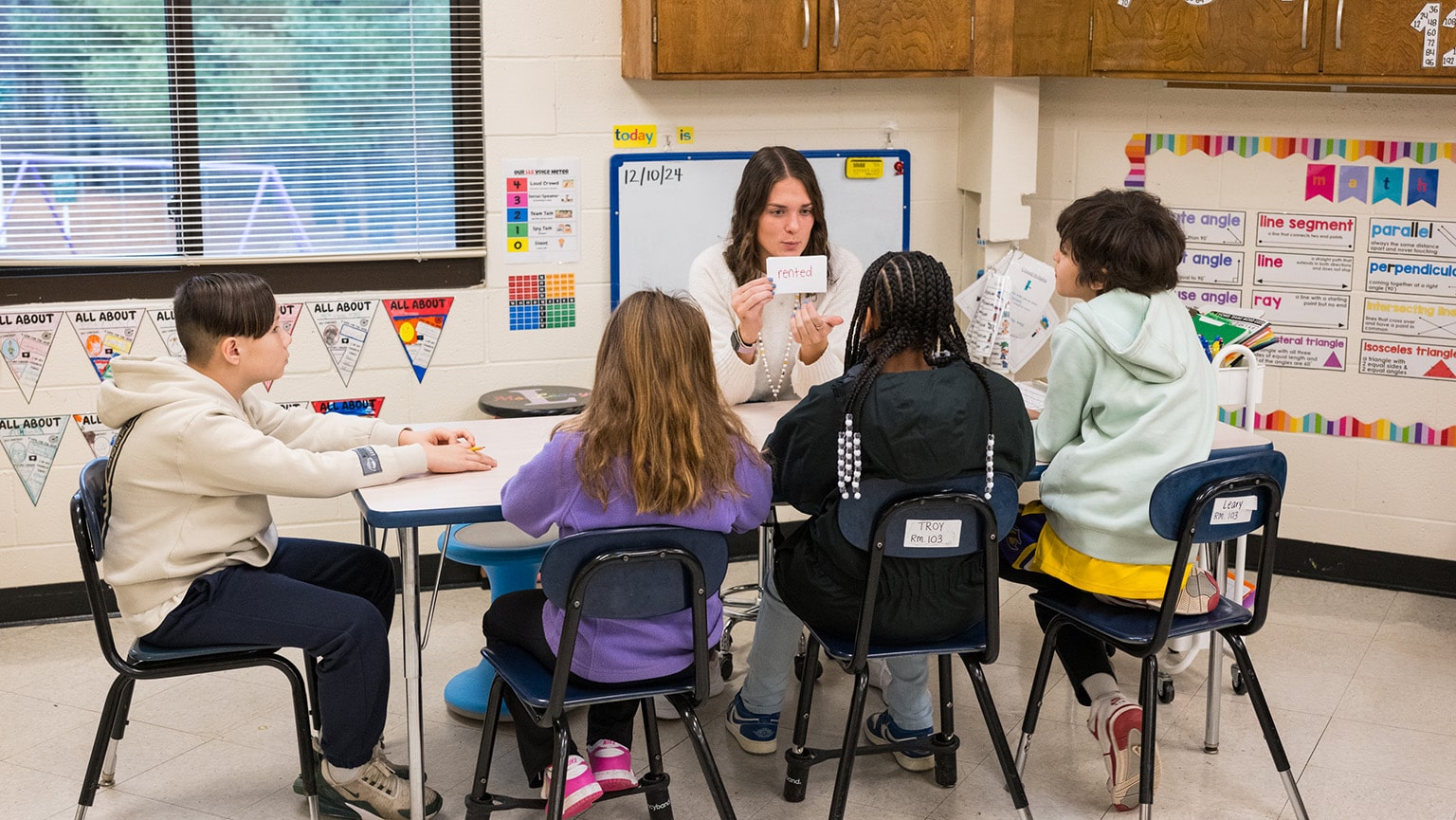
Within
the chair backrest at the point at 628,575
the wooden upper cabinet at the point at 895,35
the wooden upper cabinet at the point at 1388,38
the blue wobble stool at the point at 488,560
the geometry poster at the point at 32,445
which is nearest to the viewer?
the chair backrest at the point at 628,575

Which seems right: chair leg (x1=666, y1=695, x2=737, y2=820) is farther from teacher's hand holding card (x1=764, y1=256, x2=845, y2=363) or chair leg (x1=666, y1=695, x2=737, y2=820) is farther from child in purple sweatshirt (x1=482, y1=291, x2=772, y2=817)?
teacher's hand holding card (x1=764, y1=256, x2=845, y2=363)

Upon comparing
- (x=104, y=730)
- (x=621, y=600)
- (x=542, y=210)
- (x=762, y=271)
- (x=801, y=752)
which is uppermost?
(x=542, y=210)

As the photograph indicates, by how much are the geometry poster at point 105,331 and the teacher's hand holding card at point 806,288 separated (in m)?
1.72

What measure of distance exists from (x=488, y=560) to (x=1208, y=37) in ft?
7.66

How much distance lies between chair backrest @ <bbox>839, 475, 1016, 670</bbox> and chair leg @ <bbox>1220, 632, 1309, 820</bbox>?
0.53 meters

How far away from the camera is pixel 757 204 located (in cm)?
347

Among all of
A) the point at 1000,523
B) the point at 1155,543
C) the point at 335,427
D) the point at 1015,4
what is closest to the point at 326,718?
the point at 335,427

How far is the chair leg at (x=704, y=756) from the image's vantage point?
7.97 feet

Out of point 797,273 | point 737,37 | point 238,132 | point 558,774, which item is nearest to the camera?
point 558,774

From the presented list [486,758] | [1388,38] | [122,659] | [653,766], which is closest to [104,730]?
[122,659]

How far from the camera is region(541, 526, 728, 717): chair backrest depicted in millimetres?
2273

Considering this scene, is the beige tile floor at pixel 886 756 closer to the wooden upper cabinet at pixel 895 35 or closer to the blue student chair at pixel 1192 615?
the blue student chair at pixel 1192 615

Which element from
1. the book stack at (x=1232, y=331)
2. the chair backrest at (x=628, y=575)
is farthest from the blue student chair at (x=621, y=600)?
the book stack at (x=1232, y=331)

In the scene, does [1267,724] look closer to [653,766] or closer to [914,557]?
[914,557]
